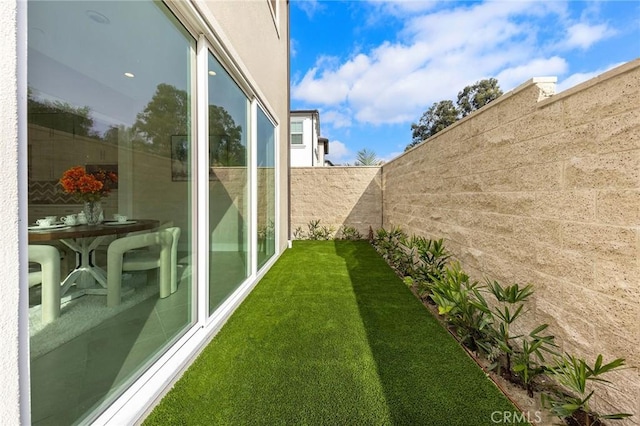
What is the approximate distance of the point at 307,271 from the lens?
5.11 m

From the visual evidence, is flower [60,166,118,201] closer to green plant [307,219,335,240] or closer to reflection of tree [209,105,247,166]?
reflection of tree [209,105,247,166]

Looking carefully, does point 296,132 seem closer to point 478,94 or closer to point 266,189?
point 266,189

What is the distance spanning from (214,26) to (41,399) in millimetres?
2748

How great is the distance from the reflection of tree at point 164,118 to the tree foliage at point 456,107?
73.6ft

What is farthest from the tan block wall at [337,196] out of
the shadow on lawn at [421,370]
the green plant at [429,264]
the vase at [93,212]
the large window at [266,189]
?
the vase at [93,212]

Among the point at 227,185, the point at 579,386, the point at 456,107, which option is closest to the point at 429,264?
the point at 579,386

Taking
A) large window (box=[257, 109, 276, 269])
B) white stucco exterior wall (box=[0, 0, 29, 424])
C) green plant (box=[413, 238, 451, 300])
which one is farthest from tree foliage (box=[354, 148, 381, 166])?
white stucco exterior wall (box=[0, 0, 29, 424])

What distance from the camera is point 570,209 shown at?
1830 mm

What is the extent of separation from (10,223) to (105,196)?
1082 millimetres

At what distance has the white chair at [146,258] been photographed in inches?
79.9

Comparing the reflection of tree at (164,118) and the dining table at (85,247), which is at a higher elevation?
the reflection of tree at (164,118)

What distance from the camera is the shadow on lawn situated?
5.79 feet

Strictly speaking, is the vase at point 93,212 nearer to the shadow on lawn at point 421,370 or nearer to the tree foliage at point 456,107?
the shadow on lawn at point 421,370

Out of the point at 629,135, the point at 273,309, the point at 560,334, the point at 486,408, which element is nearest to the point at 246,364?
the point at 273,309
